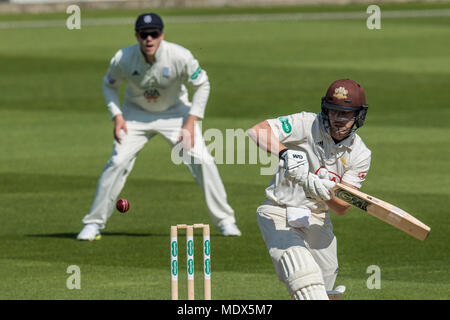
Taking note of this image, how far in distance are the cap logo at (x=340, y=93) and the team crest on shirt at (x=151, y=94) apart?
13.4 feet

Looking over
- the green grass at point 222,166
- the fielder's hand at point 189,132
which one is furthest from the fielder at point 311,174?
the fielder's hand at point 189,132

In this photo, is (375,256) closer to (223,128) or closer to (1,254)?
(1,254)

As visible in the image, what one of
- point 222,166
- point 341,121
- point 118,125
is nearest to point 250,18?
point 222,166

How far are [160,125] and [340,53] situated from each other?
15.2 metres

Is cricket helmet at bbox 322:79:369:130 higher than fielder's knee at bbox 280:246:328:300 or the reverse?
higher

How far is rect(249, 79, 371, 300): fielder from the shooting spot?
702cm

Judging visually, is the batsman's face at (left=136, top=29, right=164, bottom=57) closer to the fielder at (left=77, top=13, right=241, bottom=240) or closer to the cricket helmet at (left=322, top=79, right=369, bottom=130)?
the fielder at (left=77, top=13, right=241, bottom=240)

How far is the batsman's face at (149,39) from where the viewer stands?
10508mm

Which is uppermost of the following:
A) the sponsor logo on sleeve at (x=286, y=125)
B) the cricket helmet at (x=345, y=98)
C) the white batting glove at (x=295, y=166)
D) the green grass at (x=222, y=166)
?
the cricket helmet at (x=345, y=98)

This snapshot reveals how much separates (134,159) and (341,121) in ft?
13.5

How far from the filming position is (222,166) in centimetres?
1463

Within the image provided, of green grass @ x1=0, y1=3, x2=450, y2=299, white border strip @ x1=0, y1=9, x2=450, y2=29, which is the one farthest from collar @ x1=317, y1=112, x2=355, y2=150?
white border strip @ x1=0, y1=9, x2=450, y2=29

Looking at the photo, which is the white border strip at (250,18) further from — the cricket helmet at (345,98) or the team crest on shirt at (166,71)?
the cricket helmet at (345,98)

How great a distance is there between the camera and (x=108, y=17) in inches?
1444
